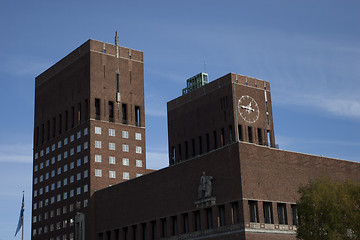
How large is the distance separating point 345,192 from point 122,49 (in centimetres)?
6325

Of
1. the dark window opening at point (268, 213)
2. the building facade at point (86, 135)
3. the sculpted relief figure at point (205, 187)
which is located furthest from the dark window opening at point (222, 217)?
the building facade at point (86, 135)

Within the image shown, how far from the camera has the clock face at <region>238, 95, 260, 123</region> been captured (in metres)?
122

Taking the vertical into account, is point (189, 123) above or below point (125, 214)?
above

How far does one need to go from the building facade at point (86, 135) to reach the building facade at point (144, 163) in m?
0.22

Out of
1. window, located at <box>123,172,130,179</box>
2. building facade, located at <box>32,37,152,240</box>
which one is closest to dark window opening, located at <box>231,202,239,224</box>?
building facade, located at <box>32,37,152,240</box>

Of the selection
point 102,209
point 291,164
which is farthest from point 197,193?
point 102,209

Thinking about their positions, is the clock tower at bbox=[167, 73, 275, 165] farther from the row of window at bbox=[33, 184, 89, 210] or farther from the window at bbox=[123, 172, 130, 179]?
the row of window at bbox=[33, 184, 89, 210]

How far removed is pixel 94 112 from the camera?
368 feet

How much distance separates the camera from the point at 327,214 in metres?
69.2

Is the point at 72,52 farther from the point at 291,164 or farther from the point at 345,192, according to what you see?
the point at 345,192

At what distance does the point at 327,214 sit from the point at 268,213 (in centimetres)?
1175

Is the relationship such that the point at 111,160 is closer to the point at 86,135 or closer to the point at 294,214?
the point at 86,135

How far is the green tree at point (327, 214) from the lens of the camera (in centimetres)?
6850

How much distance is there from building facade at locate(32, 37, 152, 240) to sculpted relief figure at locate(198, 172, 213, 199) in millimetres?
32191
